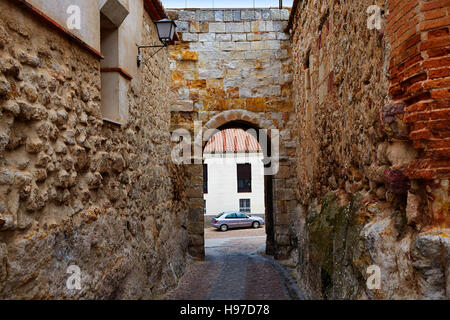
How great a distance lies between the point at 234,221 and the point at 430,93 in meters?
14.6

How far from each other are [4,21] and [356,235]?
2679mm

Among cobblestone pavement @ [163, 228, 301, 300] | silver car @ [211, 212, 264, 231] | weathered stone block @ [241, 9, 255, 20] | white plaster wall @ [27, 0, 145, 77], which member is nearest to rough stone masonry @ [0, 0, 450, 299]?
white plaster wall @ [27, 0, 145, 77]

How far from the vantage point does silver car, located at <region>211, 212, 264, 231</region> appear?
1617 centimetres

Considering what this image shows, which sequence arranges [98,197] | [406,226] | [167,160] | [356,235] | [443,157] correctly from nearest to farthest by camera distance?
1. [443,157]
2. [406,226]
3. [356,235]
4. [98,197]
5. [167,160]

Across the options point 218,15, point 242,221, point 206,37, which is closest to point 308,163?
point 206,37

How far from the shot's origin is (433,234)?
1927 mm

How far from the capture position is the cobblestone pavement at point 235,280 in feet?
16.5

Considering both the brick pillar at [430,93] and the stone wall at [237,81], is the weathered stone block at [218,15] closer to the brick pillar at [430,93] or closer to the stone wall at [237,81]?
the stone wall at [237,81]

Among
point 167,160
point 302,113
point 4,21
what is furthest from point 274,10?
point 4,21

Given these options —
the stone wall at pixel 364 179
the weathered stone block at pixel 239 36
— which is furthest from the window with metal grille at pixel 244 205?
the stone wall at pixel 364 179

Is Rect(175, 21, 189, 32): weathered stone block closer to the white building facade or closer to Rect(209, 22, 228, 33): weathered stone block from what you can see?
Rect(209, 22, 228, 33): weathered stone block

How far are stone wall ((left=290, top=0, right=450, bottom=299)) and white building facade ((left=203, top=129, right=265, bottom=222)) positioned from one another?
42.4 feet

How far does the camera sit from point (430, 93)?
2.02 metres

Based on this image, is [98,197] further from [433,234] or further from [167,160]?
[167,160]
